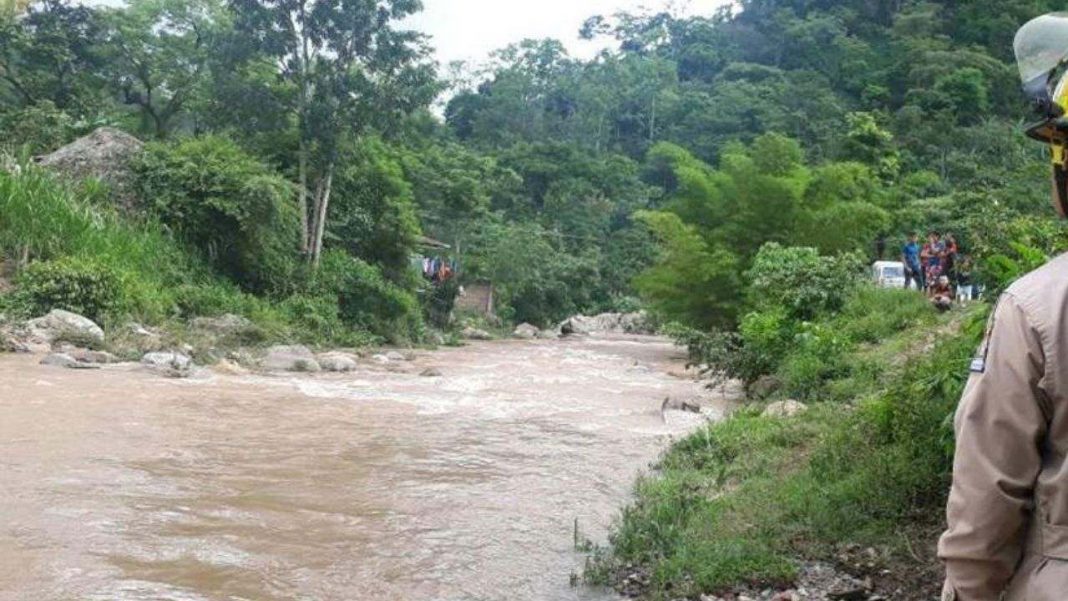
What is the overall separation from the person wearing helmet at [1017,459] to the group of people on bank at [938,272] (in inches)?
453

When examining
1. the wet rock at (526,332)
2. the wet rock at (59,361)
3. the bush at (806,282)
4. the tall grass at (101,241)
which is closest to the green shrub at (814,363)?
the bush at (806,282)

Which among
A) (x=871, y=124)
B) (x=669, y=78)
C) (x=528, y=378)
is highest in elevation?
(x=669, y=78)

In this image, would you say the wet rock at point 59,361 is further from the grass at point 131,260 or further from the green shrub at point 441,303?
the green shrub at point 441,303

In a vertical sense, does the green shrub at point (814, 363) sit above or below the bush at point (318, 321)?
above

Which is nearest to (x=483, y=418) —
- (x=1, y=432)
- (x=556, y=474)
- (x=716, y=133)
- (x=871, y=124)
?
(x=556, y=474)

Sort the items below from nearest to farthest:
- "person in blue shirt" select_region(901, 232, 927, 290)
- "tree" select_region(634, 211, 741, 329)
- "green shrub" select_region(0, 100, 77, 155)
→ "person in blue shirt" select_region(901, 232, 927, 290), "tree" select_region(634, 211, 741, 329), "green shrub" select_region(0, 100, 77, 155)

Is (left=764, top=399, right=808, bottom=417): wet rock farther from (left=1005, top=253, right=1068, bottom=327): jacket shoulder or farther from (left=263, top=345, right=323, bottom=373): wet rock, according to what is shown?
(left=263, top=345, right=323, bottom=373): wet rock

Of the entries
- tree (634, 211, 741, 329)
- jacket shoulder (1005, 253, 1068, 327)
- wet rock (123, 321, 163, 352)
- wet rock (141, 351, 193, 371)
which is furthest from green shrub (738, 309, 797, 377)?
jacket shoulder (1005, 253, 1068, 327)

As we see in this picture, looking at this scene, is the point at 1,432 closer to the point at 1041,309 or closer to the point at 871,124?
the point at 1041,309

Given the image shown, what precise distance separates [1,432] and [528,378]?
8.69 metres

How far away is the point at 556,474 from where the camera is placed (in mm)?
7355

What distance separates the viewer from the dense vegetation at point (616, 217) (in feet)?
18.1

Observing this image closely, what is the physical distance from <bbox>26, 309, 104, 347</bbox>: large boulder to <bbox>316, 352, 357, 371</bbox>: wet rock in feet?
10.9

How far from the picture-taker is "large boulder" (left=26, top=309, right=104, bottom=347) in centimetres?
1292
